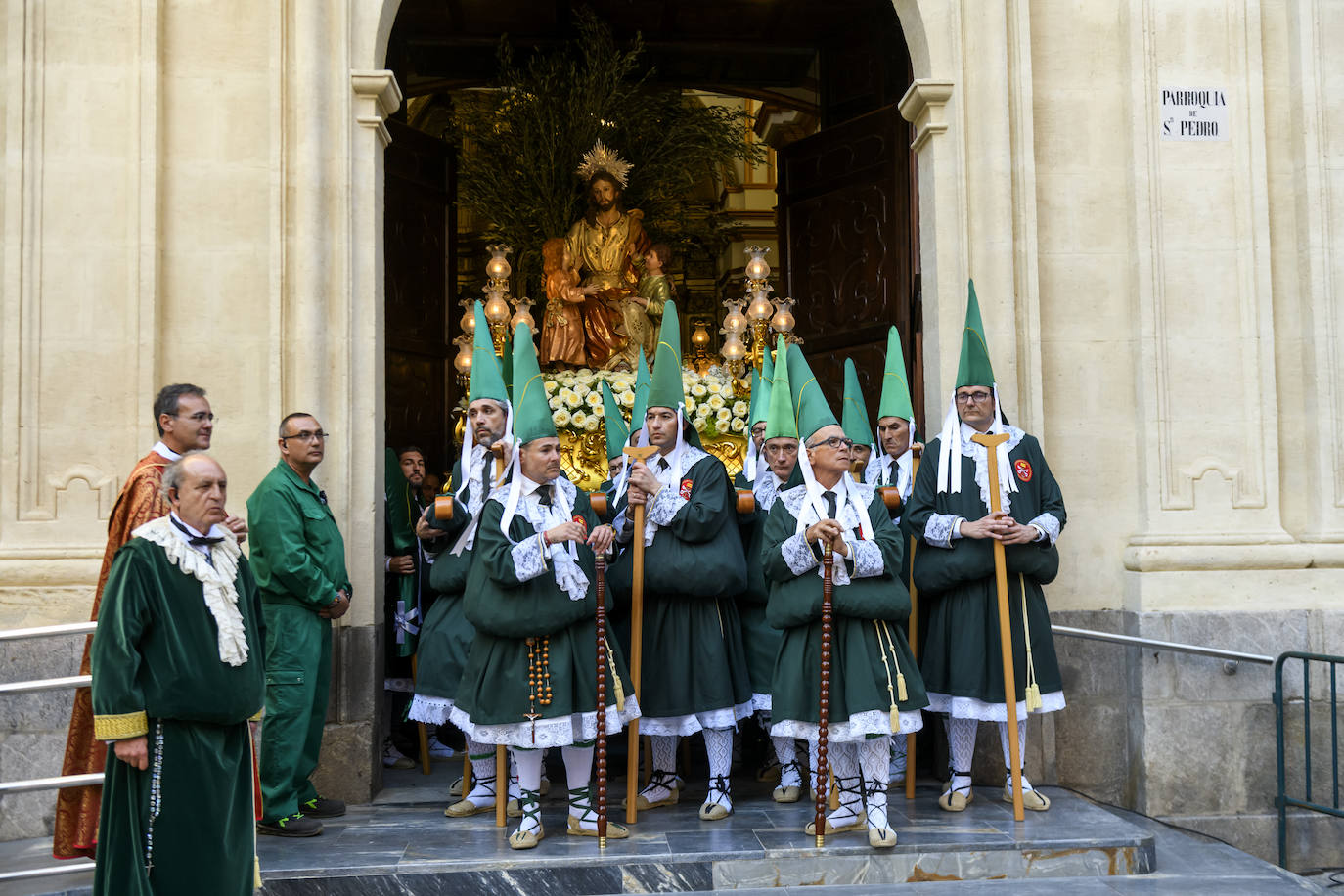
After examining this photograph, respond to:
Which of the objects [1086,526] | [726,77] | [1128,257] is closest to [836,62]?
[726,77]

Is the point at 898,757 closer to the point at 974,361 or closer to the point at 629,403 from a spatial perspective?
the point at 974,361

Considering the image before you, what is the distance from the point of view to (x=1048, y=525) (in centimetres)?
589

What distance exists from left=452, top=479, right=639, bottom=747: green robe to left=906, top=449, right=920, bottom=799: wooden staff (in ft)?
5.34

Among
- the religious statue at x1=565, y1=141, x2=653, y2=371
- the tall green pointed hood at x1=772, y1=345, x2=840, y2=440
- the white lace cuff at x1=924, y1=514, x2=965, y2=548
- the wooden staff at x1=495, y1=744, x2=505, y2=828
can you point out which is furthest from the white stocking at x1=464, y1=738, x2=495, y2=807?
the religious statue at x1=565, y1=141, x2=653, y2=371

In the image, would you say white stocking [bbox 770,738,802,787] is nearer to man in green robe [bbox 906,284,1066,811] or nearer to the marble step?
the marble step

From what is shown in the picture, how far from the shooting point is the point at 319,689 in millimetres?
5836

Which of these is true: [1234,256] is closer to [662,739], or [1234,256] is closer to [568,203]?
[662,739]

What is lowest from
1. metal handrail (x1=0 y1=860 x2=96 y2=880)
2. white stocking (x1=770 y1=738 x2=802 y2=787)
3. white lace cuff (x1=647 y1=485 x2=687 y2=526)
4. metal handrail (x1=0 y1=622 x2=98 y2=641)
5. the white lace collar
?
metal handrail (x1=0 y1=860 x2=96 y2=880)

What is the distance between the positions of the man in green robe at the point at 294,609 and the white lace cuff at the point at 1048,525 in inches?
126

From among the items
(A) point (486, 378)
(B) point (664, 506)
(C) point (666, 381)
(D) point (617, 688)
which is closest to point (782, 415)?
(C) point (666, 381)

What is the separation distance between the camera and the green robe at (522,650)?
5.16 m

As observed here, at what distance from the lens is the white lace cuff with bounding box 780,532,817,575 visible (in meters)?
5.24

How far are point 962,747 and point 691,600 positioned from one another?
145 cm

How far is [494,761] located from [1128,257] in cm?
425
